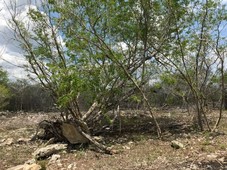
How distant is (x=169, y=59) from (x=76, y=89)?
3203 millimetres

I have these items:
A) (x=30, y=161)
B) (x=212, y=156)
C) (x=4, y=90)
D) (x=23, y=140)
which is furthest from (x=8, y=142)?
(x=4, y=90)

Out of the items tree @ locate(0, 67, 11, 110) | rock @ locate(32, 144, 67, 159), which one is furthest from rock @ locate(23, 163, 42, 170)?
tree @ locate(0, 67, 11, 110)

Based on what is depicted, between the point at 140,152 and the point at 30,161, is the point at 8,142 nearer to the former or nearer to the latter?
the point at 30,161

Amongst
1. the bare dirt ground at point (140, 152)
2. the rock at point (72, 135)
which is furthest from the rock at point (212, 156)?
the rock at point (72, 135)

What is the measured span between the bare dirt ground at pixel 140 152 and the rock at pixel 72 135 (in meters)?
0.22

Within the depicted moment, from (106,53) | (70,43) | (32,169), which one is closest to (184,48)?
(106,53)

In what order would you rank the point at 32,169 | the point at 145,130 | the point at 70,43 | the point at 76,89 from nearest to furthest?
the point at 32,169
the point at 76,89
the point at 70,43
the point at 145,130

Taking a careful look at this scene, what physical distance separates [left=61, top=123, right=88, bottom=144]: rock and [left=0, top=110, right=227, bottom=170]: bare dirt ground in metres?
0.22

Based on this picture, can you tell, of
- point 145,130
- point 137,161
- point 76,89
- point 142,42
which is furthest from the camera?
point 145,130

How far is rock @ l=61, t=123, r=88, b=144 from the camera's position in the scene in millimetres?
9688

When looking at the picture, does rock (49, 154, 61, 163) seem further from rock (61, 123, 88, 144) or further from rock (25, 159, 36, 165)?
rock (61, 123, 88, 144)

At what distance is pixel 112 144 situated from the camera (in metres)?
9.85

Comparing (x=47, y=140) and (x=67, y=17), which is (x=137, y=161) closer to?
(x=47, y=140)

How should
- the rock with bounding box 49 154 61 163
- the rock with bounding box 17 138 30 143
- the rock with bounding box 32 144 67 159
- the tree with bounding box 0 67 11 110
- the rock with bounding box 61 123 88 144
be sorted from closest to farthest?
the rock with bounding box 49 154 61 163
the rock with bounding box 32 144 67 159
the rock with bounding box 61 123 88 144
the rock with bounding box 17 138 30 143
the tree with bounding box 0 67 11 110
